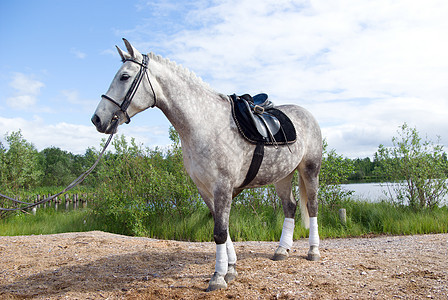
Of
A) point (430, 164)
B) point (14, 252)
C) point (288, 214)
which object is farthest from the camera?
point (430, 164)

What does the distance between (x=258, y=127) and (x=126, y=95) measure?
4.93 feet

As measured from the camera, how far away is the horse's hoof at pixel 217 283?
339 cm

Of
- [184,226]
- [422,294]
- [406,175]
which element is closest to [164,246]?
[184,226]

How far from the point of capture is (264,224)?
8445 mm

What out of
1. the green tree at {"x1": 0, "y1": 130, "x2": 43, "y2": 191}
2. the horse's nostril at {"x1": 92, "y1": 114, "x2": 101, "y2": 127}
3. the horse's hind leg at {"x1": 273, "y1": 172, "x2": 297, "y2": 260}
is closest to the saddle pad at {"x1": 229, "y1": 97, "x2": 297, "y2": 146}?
the horse's hind leg at {"x1": 273, "y1": 172, "x2": 297, "y2": 260}

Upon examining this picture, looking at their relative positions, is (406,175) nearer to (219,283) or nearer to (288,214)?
(288,214)

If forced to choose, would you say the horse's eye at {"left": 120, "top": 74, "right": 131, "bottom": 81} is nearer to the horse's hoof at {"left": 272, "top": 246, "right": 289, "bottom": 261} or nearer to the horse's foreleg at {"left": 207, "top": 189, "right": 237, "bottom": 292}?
the horse's foreleg at {"left": 207, "top": 189, "right": 237, "bottom": 292}

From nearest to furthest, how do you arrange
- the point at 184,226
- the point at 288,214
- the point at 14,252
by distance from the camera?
1. the point at 288,214
2. the point at 14,252
3. the point at 184,226

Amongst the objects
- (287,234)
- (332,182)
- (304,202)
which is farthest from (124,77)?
(332,182)

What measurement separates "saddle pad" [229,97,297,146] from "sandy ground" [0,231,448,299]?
64.0 inches

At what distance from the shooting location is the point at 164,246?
19.5ft

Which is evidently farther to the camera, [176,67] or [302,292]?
[176,67]

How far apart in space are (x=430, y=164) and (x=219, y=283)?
29.9ft

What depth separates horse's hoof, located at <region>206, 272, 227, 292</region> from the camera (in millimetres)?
3395
